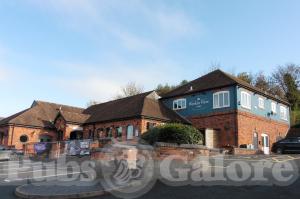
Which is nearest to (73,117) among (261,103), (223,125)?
(223,125)

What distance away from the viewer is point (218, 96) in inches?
1287

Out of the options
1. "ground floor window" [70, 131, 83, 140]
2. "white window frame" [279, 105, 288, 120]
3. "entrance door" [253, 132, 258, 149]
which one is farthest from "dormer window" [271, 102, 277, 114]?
"ground floor window" [70, 131, 83, 140]

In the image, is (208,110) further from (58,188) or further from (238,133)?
(58,188)

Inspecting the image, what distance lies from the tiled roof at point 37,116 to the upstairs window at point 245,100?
23.9 metres

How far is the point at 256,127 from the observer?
110ft

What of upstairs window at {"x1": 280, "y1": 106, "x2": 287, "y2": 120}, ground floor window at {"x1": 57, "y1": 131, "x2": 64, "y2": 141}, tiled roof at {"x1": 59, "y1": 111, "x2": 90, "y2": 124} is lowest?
ground floor window at {"x1": 57, "y1": 131, "x2": 64, "y2": 141}

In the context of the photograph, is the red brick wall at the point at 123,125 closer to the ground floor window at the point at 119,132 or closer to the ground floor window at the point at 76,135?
the ground floor window at the point at 119,132

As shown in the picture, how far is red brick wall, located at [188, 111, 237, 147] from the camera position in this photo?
101 ft

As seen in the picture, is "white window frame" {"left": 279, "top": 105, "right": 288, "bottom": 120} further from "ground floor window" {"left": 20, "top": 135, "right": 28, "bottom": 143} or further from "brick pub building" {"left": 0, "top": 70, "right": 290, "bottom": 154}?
"ground floor window" {"left": 20, "top": 135, "right": 28, "bottom": 143}

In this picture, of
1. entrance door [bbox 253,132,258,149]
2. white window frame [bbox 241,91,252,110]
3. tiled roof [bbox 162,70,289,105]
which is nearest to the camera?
white window frame [bbox 241,91,252,110]

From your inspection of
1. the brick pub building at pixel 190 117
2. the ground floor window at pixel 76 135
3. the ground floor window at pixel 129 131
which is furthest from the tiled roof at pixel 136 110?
the ground floor window at pixel 76 135

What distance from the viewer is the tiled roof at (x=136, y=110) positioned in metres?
33.7

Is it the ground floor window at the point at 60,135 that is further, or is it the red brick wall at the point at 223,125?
the ground floor window at the point at 60,135

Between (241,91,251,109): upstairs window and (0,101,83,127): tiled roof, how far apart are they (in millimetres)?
23858
